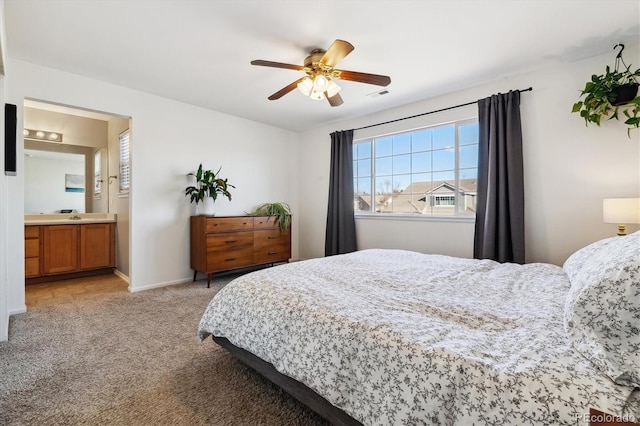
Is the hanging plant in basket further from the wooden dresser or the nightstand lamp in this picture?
the wooden dresser

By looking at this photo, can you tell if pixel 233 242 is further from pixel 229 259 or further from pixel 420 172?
pixel 420 172

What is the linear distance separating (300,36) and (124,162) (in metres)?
3.45

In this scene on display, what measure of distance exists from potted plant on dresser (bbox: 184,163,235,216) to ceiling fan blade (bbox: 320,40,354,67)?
236 cm

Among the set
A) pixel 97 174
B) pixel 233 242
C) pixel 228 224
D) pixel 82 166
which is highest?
pixel 82 166

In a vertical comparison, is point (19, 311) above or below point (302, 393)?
below

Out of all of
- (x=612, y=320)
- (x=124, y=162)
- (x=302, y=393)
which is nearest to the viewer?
(x=612, y=320)

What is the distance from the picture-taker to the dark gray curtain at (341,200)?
4.34m

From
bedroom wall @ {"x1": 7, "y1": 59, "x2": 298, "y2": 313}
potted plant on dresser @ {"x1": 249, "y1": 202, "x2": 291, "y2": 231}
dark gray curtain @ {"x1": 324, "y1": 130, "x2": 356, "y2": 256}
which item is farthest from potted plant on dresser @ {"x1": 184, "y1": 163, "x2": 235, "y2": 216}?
dark gray curtain @ {"x1": 324, "y1": 130, "x2": 356, "y2": 256}

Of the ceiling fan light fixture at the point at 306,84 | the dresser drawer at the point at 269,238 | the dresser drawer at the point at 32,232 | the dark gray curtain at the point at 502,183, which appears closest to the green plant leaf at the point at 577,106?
the dark gray curtain at the point at 502,183

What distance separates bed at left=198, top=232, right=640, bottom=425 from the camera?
80 centimetres

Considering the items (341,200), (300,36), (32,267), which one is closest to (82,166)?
(32,267)

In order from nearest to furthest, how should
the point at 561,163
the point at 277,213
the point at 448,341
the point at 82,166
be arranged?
the point at 448,341, the point at 561,163, the point at 277,213, the point at 82,166

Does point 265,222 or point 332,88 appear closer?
point 332,88

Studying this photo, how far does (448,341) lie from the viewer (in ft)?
3.35
